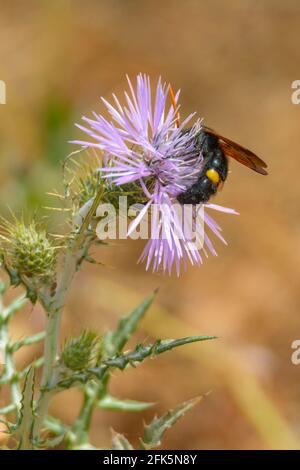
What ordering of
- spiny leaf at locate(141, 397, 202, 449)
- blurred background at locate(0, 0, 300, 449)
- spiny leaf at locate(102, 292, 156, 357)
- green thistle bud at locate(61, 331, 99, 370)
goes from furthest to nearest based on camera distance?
1. blurred background at locate(0, 0, 300, 449)
2. spiny leaf at locate(102, 292, 156, 357)
3. spiny leaf at locate(141, 397, 202, 449)
4. green thistle bud at locate(61, 331, 99, 370)

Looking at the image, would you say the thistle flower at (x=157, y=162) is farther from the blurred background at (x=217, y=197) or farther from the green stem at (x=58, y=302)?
the blurred background at (x=217, y=197)

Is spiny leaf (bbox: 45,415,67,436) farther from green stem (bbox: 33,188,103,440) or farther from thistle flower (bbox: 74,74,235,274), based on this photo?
thistle flower (bbox: 74,74,235,274)

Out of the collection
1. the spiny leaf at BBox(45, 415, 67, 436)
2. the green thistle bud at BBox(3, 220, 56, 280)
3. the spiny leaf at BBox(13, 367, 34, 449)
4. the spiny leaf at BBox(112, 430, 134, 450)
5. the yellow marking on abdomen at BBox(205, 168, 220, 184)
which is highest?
the yellow marking on abdomen at BBox(205, 168, 220, 184)

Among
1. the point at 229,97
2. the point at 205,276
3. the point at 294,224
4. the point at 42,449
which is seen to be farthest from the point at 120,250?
the point at 42,449

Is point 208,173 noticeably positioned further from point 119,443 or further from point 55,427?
point 55,427

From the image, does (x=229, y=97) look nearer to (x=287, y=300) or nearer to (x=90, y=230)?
(x=287, y=300)

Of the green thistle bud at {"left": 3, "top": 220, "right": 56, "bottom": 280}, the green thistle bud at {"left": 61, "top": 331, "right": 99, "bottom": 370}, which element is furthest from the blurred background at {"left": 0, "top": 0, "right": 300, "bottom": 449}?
the green thistle bud at {"left": 61, "top": 331, "right": 99, "bottom": 370}

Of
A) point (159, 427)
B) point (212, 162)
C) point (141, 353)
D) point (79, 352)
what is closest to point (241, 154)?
point (212, 162)
